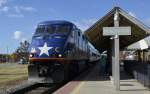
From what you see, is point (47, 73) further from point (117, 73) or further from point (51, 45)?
point (117, 73)

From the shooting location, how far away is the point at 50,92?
2231 cm

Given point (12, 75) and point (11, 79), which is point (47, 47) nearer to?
point (11, 79)

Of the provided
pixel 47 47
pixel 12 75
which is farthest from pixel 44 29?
pixel 12 75

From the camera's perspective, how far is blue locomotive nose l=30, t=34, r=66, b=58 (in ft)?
82.6

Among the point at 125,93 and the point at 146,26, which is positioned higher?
the point at 146,26

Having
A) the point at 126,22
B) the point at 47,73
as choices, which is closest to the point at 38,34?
the point at 47,73

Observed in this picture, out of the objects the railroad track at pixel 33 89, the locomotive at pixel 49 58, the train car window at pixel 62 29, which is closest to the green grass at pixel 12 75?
the railroad track at pixel 33 89

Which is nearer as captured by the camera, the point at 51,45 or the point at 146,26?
the point at 146,26

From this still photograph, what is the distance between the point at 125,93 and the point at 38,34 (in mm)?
9142

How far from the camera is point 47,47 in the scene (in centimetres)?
2527

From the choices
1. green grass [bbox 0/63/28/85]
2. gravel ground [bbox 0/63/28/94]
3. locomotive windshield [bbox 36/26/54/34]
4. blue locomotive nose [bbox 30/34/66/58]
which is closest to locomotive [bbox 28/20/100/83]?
blue locomotive nose [bbox 30/34/66/58]

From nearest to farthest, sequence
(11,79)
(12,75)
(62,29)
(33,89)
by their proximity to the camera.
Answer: (33,89)
(62,29)
(11,79)
(12,75)

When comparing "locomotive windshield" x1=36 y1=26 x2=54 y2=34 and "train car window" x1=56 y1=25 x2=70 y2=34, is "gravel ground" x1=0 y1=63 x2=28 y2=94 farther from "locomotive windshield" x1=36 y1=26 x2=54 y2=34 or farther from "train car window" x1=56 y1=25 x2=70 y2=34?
"train car window" x1=56 y1=25 x2=70 y2=34

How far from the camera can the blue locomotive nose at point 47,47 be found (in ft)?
82.6
